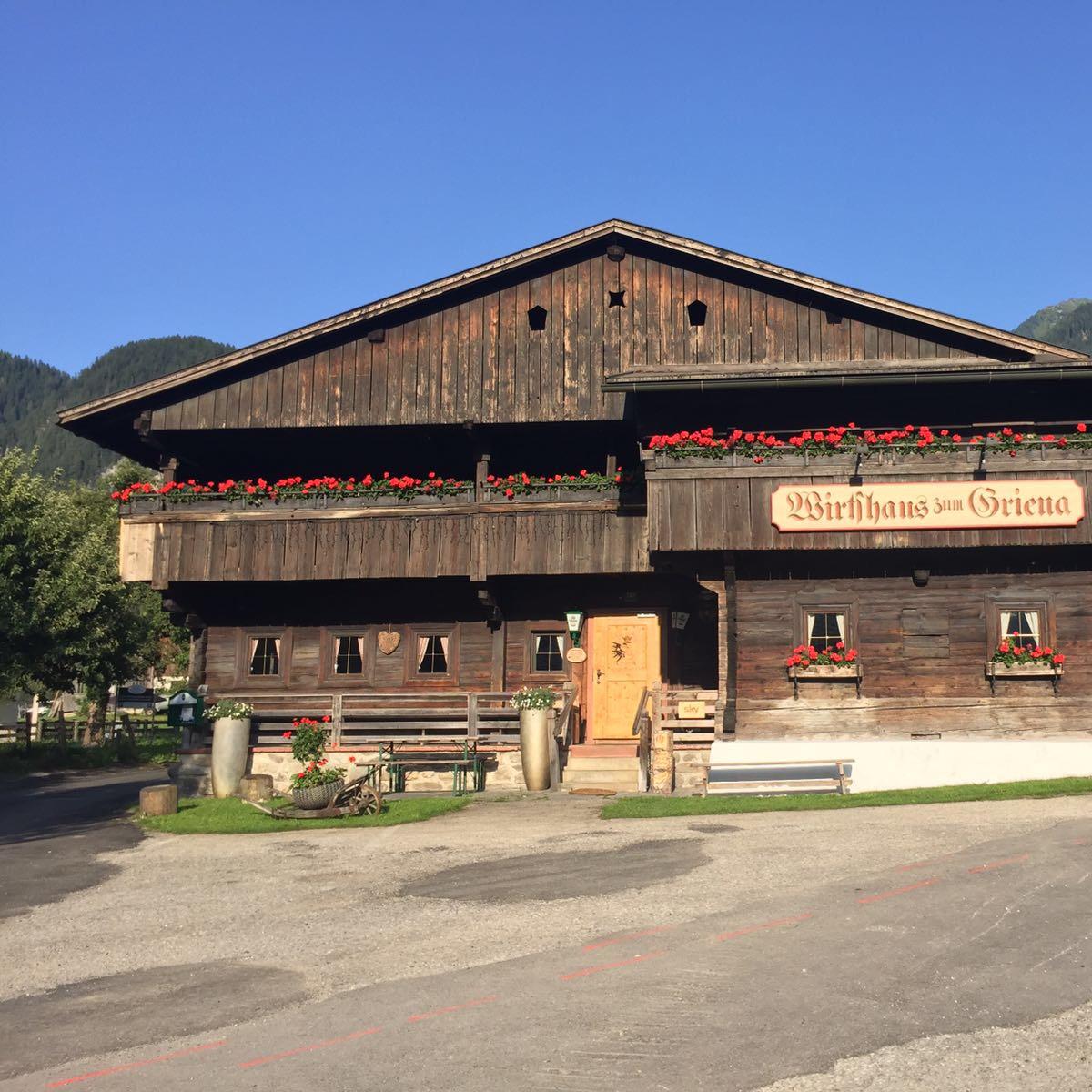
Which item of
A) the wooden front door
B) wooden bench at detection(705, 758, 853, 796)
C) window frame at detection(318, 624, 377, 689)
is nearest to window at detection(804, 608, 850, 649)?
wooden bench at detection(705, 758, 853, 796)

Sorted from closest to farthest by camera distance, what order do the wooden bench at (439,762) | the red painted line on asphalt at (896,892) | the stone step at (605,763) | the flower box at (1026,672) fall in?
the red painted line on asphalt at (896,892), the flower box at (1026,672), the wooden bench at (439,762), the stone step at (605,763)

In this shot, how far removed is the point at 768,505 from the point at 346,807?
8996 mm

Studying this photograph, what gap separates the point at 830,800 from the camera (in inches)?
702

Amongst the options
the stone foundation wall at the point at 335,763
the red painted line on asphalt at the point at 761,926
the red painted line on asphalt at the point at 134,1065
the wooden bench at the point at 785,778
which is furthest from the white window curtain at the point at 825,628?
the red painted line on asphalt at the point at 134,1065

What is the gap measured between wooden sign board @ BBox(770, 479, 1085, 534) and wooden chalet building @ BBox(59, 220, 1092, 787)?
0.15ft

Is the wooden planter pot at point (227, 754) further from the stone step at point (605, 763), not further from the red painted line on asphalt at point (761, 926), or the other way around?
the red painted line on asphalt at point (761, 926)

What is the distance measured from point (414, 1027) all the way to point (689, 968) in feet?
7.31

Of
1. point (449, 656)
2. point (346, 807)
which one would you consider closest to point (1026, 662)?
point (449, 656)

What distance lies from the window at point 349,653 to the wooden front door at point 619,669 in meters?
4.99

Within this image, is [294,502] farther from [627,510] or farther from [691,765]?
[691,765]

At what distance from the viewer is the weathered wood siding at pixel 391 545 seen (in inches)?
886

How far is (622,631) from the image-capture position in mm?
24062

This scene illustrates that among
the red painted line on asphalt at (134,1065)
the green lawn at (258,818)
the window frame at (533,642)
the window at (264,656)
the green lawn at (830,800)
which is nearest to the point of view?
the red painted line on asphalt at (134,1065)

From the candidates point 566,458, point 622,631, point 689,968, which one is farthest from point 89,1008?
point 566,458
